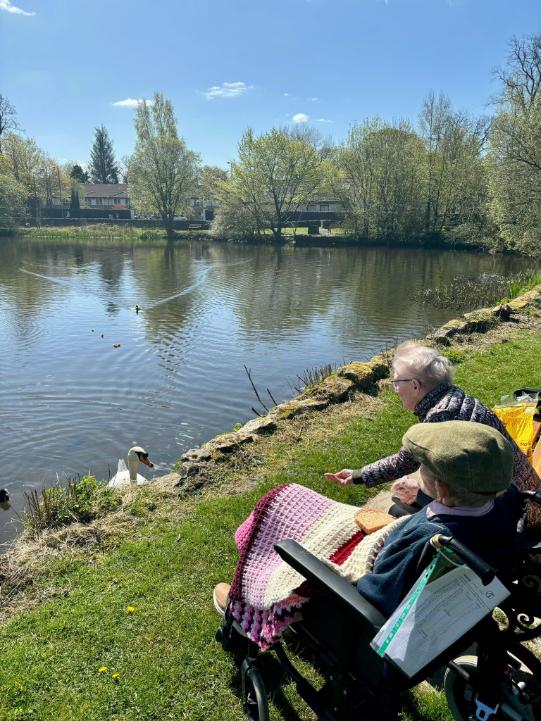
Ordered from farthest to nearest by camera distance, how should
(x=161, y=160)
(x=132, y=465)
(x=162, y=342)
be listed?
(x=161, y=160) < (x=162, y=342) < (x=132, y=465)

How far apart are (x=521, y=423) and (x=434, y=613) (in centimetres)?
331

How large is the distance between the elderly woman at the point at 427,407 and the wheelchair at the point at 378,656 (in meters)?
0.83

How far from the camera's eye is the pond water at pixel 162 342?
9.38 m

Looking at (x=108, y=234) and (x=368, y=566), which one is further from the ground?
(x=108, y=234)

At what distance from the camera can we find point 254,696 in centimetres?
279

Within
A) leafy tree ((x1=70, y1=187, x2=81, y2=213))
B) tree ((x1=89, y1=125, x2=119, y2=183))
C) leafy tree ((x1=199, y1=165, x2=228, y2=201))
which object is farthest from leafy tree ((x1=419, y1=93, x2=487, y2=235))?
tree ((x1=89, y1=125, x2=119, y2=183))

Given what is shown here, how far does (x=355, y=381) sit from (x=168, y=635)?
547 centimetres

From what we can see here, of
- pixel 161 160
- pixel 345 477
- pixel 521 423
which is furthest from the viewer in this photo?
pixel 161 160

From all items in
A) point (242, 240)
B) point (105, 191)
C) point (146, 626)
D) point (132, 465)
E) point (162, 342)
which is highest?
point (105, 191)

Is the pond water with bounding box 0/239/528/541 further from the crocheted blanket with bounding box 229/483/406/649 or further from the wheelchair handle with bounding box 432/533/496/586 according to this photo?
the wheelchair handle with bounding box 432/533/496/586

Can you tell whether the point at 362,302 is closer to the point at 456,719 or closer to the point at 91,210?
the point at 456,719

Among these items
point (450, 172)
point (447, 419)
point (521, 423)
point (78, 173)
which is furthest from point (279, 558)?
point (78, 173)

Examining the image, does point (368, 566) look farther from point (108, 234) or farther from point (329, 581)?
point (108, 234)

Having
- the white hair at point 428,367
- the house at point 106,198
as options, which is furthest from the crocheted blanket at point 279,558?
the house at point 106,198
